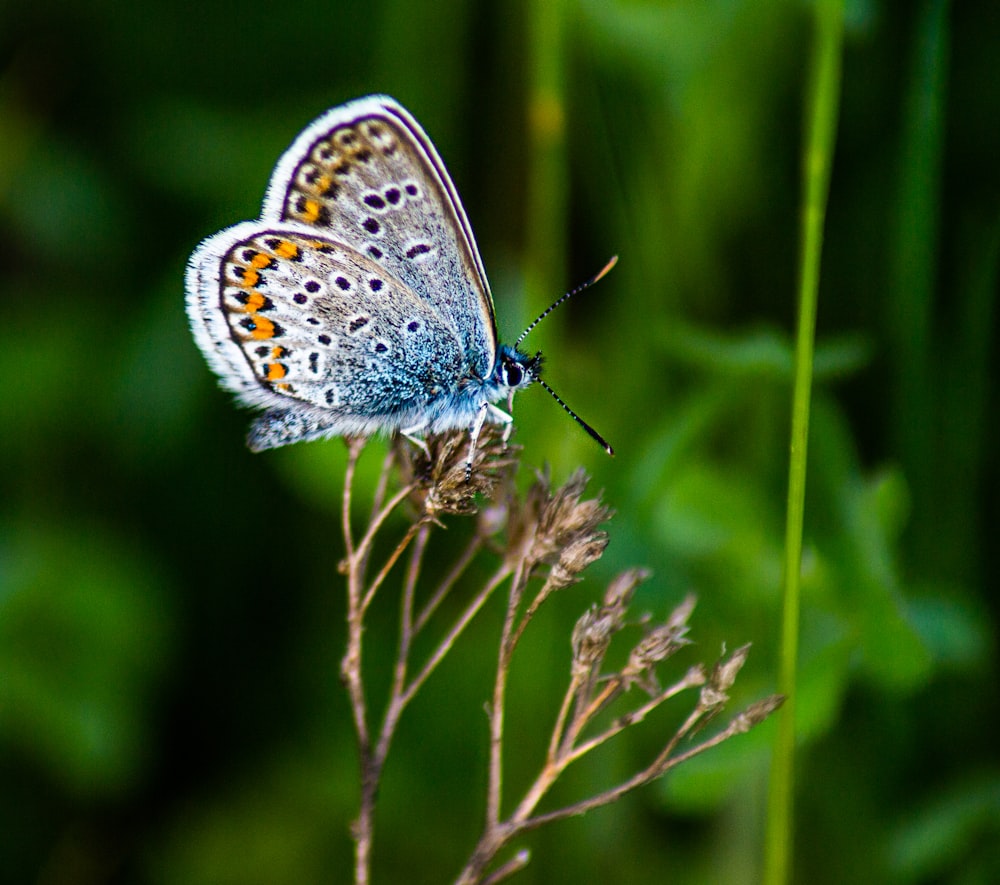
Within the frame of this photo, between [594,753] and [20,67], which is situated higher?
[20,67]

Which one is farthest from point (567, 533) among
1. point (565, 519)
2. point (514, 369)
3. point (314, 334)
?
point (314, 334)

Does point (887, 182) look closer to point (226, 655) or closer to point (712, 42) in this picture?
point (712, 42)

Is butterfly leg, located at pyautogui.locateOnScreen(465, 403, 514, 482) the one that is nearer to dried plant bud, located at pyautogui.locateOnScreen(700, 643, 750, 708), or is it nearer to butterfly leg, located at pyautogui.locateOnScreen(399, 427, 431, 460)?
butterfly leg, located at pyautogui.locateOnScreen(399, 427, 431, 460)

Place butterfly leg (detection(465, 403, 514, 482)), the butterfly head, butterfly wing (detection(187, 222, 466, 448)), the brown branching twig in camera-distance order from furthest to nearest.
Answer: the butterfly head < butterfly wing (detection(187, 222, 466, 448)) < butterfly leg (detection(465, 403, 514, 482)) < the brown branching twig

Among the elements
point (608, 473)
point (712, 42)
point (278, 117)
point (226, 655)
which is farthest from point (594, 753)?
point (278, 117)

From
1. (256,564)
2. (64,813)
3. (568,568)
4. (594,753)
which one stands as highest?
(568,568)

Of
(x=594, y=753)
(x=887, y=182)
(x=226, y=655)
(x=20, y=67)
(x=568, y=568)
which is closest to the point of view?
(x=568, y=568)

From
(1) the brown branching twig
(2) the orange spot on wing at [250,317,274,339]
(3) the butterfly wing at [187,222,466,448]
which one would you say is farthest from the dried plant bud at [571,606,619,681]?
(2) the orange spot on wing at [250,317,274,339]

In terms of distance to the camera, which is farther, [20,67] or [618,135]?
[20,67]
